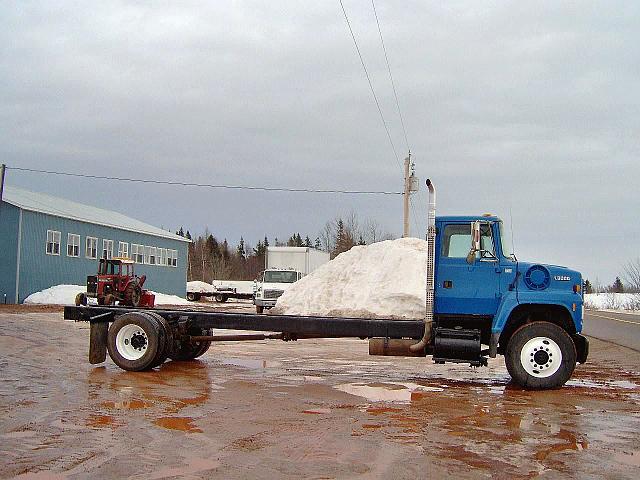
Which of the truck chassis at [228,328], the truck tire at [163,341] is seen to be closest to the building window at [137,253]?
the truck chassis at [228,328]

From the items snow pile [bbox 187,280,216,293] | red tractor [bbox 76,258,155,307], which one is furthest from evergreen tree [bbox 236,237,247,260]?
red tractor [bbox 76,258,155,307]

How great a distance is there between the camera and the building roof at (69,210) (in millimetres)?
40400

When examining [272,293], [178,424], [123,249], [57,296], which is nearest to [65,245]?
[57,296]

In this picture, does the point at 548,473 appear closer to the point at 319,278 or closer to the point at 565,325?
the point at 565,325

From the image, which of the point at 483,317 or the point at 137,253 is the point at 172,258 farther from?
the point at 483,317

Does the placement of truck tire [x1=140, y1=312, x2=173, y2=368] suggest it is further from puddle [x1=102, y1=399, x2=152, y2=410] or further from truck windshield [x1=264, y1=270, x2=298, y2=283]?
truck windshield [x1=264, y1=270, x2=298, y2=283]

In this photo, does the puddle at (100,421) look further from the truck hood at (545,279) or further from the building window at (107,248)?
the building window at (107,248)

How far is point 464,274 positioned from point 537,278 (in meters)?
1.18

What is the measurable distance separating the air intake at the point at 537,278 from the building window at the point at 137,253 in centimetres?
4231

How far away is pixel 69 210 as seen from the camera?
46000 millimetres

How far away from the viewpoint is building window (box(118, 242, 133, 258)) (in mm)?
48787

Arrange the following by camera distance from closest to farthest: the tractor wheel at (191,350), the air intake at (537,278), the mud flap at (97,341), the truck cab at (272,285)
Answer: the air intake at (537,278) < the mud flap at (97,341) < the tractor wheel at (191,350) < the truck cab at (272,285)

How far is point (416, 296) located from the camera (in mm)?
26797

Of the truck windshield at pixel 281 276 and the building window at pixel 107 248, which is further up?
the building window at pixel 107 248
